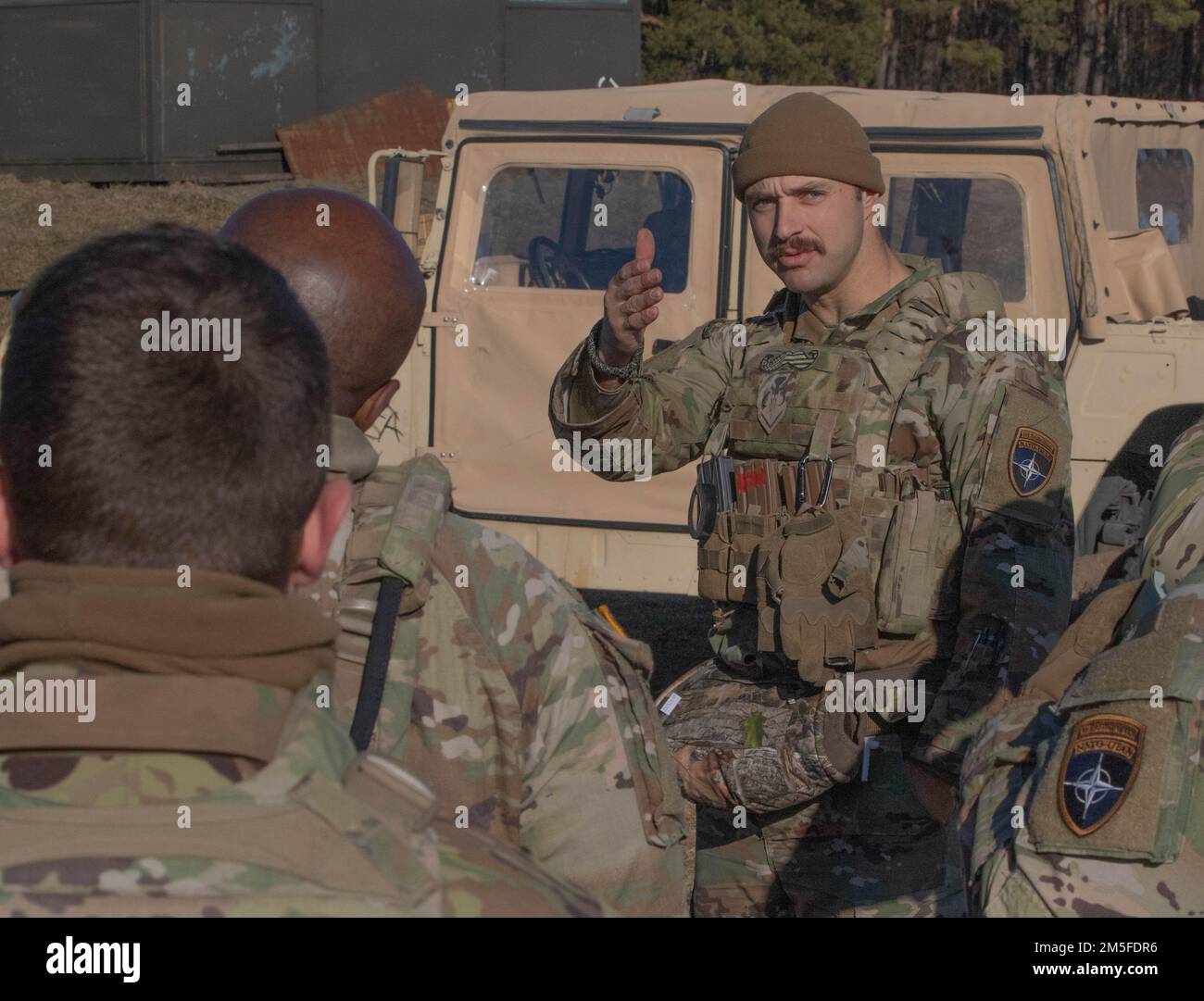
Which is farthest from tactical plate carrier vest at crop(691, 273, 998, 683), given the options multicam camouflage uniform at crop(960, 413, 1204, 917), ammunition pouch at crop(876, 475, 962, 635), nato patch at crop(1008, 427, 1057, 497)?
multicam camouflage uniform at crop(960, 413, 1204, 917)

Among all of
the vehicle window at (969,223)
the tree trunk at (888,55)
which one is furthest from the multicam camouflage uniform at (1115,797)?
the tree trunk at (888,55)

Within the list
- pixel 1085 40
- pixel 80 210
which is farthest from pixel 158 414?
pixel 1085 40

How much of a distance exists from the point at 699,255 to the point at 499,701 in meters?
4.41

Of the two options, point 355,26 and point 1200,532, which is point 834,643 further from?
point 355,26

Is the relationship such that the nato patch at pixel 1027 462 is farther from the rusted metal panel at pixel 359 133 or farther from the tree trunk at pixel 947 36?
the tree trunk at pixel 947 36

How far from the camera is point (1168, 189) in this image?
20.9 feet

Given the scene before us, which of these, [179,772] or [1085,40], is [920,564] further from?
[1085,40]

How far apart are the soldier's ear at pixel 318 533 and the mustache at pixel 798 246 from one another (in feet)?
6.22

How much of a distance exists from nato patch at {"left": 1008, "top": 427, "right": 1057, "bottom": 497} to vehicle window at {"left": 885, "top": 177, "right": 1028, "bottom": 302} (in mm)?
3093

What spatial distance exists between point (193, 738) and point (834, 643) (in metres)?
1.95

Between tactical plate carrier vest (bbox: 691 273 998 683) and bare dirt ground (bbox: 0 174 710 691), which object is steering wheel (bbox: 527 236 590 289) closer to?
tactical plate carrier vest (bbox: 691 273 998 683)

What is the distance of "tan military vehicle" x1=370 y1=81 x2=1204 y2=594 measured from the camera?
5.52 meters

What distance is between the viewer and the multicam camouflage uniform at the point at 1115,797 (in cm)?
160

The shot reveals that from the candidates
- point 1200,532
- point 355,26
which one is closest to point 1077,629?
point 1200,532
